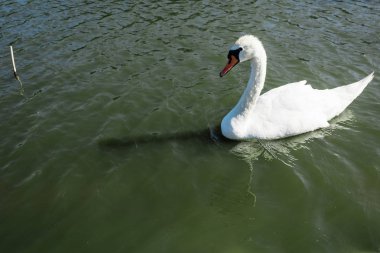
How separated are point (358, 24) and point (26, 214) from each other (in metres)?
13.1

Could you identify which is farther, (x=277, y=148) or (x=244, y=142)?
(x=244, y=142)

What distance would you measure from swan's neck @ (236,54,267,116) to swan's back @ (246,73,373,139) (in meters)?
0.30

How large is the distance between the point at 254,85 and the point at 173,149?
2264mm

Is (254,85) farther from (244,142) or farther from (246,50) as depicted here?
(244,142)

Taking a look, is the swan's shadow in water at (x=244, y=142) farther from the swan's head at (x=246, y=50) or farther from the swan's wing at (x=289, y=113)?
the swan's head at (x=246, y=50)

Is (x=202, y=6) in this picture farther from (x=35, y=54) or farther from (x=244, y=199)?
(x=244, y=199)

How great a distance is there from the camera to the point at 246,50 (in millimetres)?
7531

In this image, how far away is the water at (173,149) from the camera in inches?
249

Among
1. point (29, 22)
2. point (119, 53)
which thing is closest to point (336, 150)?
point (119, 53)

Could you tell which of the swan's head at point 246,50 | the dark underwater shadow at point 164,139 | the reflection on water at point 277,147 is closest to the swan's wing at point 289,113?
the reflection on water at point 277,147

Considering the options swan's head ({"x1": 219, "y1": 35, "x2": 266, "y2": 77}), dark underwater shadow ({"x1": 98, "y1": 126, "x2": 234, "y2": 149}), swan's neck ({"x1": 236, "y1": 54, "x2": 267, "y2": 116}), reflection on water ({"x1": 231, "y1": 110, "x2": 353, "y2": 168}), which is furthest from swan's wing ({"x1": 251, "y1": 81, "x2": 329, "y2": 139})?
swan's head ({"x1": 219, "y1": 35, "x2": 266, "y2": 77})

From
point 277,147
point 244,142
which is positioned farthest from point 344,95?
point 244,142

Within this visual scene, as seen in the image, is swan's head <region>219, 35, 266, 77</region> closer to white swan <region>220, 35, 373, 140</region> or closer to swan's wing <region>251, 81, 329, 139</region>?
white swan <region>220, 35, 373, 140</region>

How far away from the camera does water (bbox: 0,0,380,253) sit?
631 cm
